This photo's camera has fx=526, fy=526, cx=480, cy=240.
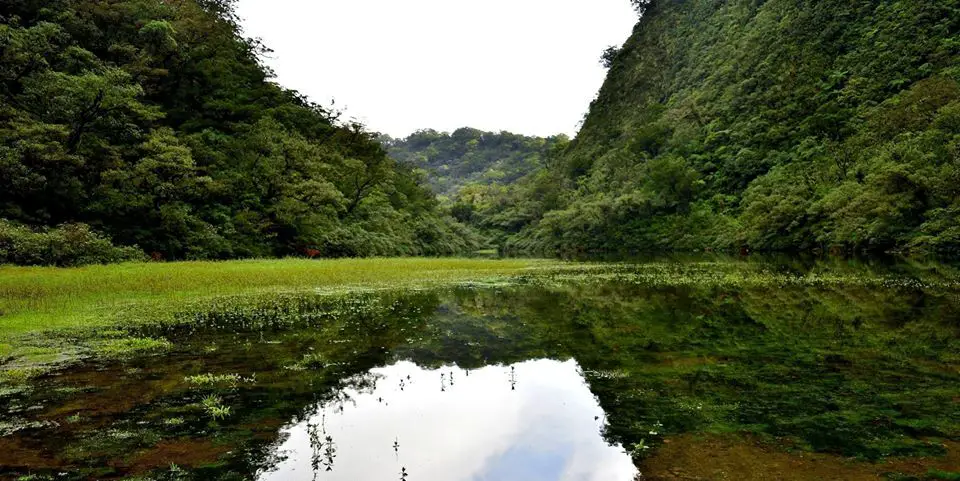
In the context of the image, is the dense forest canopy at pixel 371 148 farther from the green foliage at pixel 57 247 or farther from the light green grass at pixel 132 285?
the light green grass at pixel 132 285

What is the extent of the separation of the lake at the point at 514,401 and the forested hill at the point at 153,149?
2363 cm

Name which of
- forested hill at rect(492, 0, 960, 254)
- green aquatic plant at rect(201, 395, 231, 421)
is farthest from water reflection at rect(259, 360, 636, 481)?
forested hill at rect(492, 0, 960, 254)

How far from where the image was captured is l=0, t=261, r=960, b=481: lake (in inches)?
211

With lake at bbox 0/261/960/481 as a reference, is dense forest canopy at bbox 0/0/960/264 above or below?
above

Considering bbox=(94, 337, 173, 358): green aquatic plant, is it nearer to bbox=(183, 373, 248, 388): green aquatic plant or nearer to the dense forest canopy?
bbox=(183, 373, 248, 388): green aquatic plant

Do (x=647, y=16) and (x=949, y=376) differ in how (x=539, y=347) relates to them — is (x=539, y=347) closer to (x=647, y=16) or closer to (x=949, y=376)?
(x=949, y=376)

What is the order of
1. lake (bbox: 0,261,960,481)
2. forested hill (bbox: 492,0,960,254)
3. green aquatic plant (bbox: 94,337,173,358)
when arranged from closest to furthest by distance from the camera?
lake (bbox: 0,261,960,481) < green aquatic plant (bbox: 94,337,173,358) < forested hill (bbox: 492,0,960,254)

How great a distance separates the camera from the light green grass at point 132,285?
45.3 feet

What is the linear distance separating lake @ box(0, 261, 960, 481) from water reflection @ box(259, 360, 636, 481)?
0.10 ft

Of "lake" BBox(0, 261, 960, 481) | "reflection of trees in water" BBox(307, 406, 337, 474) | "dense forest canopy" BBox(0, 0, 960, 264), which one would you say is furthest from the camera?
"dense forest canopy" BBox(0, 0, 960, 264)

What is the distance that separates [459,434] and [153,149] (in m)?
36.9

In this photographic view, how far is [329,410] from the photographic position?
23.7 ft

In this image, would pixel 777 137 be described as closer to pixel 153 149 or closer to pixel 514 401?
pixel 153 149

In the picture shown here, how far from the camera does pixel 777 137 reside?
58906mm
